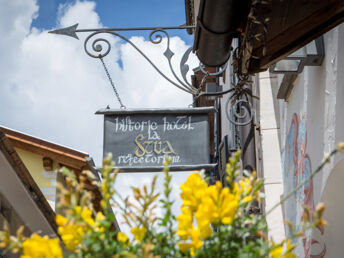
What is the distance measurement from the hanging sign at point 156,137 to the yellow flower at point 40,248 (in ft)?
11.6

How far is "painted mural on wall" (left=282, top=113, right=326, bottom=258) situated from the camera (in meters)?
4.54

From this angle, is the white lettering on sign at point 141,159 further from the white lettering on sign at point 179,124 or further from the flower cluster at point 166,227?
the flower cluster at point 166,227

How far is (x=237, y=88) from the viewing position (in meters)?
4.76

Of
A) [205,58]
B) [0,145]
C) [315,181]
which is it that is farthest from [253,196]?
[0,145]

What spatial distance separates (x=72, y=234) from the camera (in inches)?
65.4

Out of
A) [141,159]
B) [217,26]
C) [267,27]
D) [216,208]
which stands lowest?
[216,208]

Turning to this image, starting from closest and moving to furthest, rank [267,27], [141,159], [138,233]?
[138,233], [267,27], [141,159]

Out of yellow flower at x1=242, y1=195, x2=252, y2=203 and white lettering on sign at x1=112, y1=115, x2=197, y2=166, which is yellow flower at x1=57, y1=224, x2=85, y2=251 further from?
white lettering on sign at x1=112, y1=115, x2=197, y2=166

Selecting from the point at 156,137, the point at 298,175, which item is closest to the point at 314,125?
the point at 298,175

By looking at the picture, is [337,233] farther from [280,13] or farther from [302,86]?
[280,13]

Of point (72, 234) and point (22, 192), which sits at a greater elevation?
point (22, 192)

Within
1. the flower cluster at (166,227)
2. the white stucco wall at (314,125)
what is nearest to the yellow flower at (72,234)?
the flower cluster at (166,227)

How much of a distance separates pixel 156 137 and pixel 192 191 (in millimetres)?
3654

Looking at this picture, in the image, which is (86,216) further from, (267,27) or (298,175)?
(298,175)
